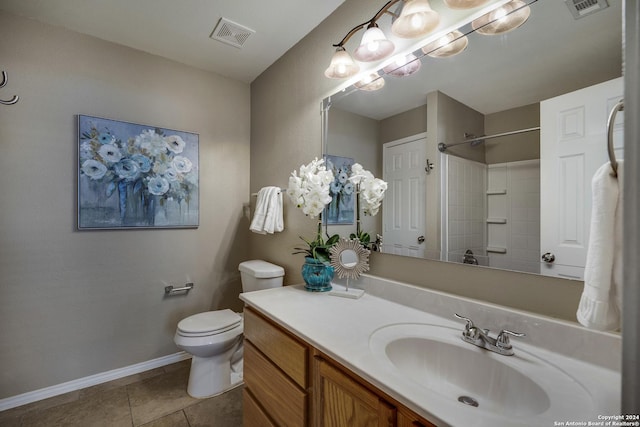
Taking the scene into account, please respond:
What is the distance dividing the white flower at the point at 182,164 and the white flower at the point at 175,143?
0.19ft

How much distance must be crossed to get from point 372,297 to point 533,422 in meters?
0.85

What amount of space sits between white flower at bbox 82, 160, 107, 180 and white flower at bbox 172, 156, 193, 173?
0.45 metres

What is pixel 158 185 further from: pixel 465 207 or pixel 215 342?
pixel 465 207

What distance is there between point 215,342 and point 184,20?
2.05 metres

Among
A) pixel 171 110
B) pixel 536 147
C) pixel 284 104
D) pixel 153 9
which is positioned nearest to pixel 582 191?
pixel 536 147

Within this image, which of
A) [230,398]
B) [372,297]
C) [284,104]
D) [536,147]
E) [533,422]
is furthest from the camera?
[284,104]

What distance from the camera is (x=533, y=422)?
0.56m

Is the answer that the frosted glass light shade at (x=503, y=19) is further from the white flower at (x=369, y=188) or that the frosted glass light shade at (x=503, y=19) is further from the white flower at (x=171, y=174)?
the white flower at (x=171, y=174)

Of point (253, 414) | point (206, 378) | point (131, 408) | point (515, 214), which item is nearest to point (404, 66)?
point (515, 214)

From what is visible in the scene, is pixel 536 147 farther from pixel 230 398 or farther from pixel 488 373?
pixel 230 398

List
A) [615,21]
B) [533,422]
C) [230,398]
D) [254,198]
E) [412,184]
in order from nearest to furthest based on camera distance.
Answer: [533,422] → [615,21] → [412,184] → [230,398] → [254,198]

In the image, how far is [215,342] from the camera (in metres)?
1.79

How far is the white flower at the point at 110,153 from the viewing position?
196cm

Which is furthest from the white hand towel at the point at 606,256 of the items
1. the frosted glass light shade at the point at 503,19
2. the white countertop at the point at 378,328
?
the frosted glass light shade at the point at 503,19
